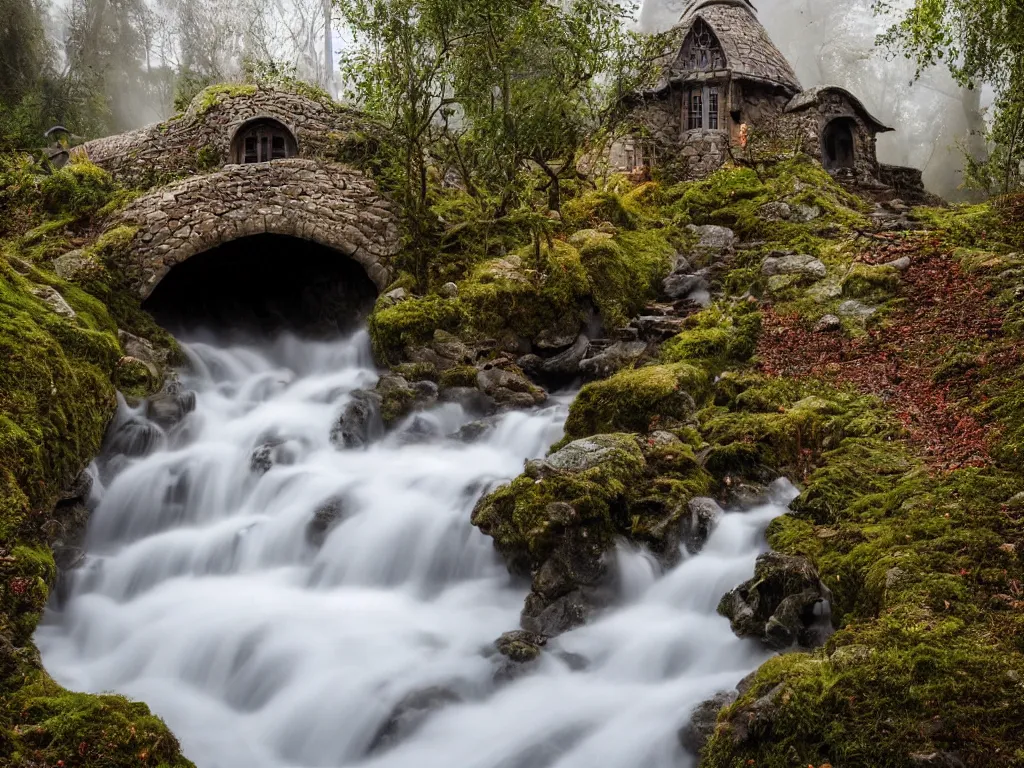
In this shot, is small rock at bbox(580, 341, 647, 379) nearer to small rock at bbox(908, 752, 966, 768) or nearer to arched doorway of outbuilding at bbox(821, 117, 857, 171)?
small rock at bbox(908, 752, 966, 768)

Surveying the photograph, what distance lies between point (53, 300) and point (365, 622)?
5.99 metres

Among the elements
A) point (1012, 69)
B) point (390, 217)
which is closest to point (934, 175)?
point (1012, 69)

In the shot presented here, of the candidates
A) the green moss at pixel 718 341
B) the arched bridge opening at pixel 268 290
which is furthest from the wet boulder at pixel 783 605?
the arched bridge opening at pixel 268 290

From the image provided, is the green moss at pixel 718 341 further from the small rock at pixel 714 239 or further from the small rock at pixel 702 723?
the small rock at pixel 702 723

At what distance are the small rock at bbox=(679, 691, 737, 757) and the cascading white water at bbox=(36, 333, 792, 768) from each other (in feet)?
0.27

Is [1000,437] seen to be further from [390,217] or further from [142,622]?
[390,217]

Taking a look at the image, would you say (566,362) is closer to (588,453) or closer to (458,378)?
(458,378)

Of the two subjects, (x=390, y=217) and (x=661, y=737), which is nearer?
(x=661, y=737)

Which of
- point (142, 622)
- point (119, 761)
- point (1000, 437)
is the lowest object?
point (119, 761)

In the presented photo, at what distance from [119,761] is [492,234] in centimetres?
1096

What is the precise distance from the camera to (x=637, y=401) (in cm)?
930

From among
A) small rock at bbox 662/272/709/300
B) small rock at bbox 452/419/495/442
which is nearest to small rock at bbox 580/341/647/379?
small rock at bbox 452/419/495/442

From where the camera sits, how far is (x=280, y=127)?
51.1 ft

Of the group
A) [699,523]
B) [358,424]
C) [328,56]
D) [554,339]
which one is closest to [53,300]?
[358,424]
